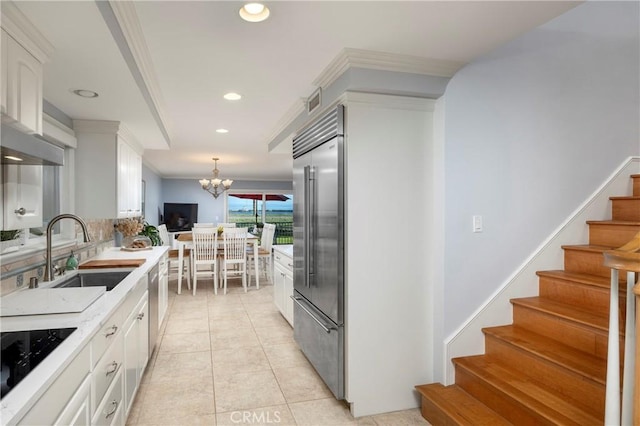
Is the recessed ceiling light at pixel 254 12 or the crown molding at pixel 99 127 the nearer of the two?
the recessed ceiling light at pixel 254 12

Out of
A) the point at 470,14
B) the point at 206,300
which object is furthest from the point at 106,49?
the point at 206,300

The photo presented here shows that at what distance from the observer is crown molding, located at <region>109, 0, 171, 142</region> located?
1.74 metres

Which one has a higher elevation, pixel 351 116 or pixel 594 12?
pixel 594 12

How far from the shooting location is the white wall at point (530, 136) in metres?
2.51

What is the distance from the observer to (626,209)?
9.05 ft

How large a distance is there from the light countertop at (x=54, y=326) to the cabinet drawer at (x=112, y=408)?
38 cm

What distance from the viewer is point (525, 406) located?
1929mm

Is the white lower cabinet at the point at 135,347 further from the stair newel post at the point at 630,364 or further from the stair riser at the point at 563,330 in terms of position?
the stair riser at the point at 563,330

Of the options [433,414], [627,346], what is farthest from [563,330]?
[627,346]

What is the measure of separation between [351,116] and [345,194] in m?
0.51

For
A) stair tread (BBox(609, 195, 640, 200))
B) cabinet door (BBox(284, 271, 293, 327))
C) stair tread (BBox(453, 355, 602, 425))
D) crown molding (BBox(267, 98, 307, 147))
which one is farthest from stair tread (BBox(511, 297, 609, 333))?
crown molding (BBox(267, 98, 307, 147))

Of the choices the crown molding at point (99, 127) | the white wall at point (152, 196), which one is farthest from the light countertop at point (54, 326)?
the white wall at point (152, 196)

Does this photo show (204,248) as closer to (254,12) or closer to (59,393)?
(254,12)

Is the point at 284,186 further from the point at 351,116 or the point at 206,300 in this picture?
the point at 351,116
